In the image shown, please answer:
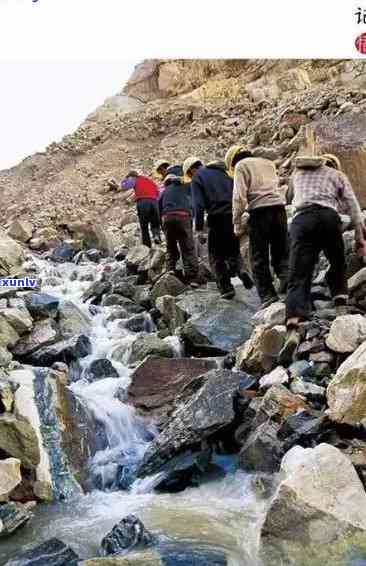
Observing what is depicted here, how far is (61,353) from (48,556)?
3.45 metres

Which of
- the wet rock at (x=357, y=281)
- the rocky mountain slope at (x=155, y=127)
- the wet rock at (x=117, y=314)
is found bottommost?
the wet rock at (x=117, y=314)

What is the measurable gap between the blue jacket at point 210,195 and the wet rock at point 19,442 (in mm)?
3573

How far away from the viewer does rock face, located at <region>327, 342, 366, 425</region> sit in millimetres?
3906

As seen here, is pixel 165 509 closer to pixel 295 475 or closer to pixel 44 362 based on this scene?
pixel 295 475

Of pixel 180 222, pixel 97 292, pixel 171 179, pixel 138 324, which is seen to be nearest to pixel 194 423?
pixel 138 324

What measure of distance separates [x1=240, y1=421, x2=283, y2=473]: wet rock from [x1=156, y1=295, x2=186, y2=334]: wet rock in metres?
3.11

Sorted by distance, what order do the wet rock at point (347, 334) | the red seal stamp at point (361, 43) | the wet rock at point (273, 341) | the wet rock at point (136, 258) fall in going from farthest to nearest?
the wet rock at point (136, 258) < the red seal stamp at point (361, 43) < the wet rock at point (273, 341) < the wet rock at point (347, 334)

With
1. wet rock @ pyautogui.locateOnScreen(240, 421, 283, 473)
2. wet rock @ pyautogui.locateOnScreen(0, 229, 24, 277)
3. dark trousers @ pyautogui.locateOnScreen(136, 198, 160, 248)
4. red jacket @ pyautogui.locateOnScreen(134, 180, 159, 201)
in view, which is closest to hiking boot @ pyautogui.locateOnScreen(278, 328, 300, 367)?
wet rock @ pyautogui.locateOnScreen(240, 421, 283, 473)

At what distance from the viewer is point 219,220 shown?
741cm

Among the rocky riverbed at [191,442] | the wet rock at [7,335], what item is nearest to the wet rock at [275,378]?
the rocky riverbed at [191,442]

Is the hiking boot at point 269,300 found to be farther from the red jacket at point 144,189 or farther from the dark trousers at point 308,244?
the red jacket at point 144,189

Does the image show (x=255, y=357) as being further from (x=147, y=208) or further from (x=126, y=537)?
(x=147, y=208)

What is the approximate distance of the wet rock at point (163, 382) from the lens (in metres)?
5.38

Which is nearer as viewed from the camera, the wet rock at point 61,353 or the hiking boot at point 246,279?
the wet rock at point 61,353
